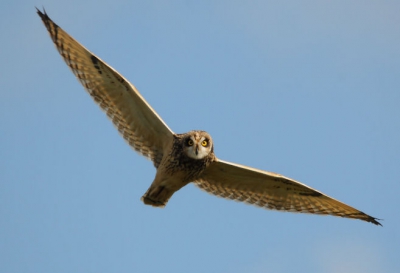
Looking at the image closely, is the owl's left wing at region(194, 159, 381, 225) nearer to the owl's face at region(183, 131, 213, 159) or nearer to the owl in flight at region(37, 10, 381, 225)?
the owl in flight at region(37, 10, 381, 225)

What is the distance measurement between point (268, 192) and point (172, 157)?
1.80m

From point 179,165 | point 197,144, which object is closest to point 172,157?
point 179,165

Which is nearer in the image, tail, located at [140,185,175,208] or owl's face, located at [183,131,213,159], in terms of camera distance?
owl's face, located at [183,131,213,159]

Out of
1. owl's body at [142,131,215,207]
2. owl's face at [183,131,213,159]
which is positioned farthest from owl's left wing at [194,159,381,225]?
owl's face at [183,131,213,159]

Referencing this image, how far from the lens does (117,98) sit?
51.5 ft

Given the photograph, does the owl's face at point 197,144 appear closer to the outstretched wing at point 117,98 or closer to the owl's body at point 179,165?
the owl's body at point 179,165

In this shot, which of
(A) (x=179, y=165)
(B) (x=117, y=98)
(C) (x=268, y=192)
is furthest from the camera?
(C) (x=268, y=192)

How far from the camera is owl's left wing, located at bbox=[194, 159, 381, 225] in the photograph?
52.3ft

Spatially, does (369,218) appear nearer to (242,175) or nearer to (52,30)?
(242,175)

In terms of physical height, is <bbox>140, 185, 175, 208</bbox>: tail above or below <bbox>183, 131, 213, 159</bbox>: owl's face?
below

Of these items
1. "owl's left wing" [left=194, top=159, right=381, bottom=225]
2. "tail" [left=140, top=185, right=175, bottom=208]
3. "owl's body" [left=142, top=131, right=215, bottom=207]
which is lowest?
"tail" [left=140, top=185, right=175, bottom=208]

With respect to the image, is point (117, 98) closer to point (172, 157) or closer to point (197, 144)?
point (172, 157)

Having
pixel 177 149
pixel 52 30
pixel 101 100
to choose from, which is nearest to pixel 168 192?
pixel 177 149

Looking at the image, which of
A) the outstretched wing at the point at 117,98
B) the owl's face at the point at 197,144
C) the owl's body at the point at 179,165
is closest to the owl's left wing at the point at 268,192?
the owl's body at the point at 179,165
